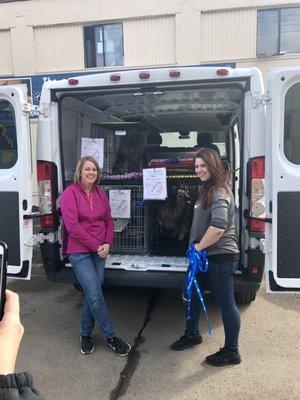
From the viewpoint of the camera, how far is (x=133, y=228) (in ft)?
15.9

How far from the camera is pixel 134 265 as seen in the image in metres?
4.31

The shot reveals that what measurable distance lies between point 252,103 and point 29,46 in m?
12.8

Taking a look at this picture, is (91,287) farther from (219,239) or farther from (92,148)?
(92,148)

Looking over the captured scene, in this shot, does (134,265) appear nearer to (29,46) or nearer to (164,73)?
(164,73)

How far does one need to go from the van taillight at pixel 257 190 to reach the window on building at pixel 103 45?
11754mm

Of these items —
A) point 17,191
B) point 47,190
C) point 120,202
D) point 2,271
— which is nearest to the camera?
point 2,271

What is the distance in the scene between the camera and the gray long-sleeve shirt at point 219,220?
10.9 feet

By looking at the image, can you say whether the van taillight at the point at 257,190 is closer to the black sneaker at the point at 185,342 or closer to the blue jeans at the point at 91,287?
the black sneaker at the point at 185,342

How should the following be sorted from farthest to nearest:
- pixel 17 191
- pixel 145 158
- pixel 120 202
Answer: pixel 145 158 → pixel 120 202 → pixel 17 191

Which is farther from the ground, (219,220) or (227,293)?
(219,220)

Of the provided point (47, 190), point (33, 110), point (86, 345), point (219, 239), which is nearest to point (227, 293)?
point (219, 239)

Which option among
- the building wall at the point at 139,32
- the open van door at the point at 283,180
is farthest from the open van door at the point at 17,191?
the building wall at the point at 139,32

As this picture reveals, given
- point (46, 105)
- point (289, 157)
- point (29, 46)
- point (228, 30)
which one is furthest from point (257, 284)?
point (29, 46)

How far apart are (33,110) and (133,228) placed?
1.72m
